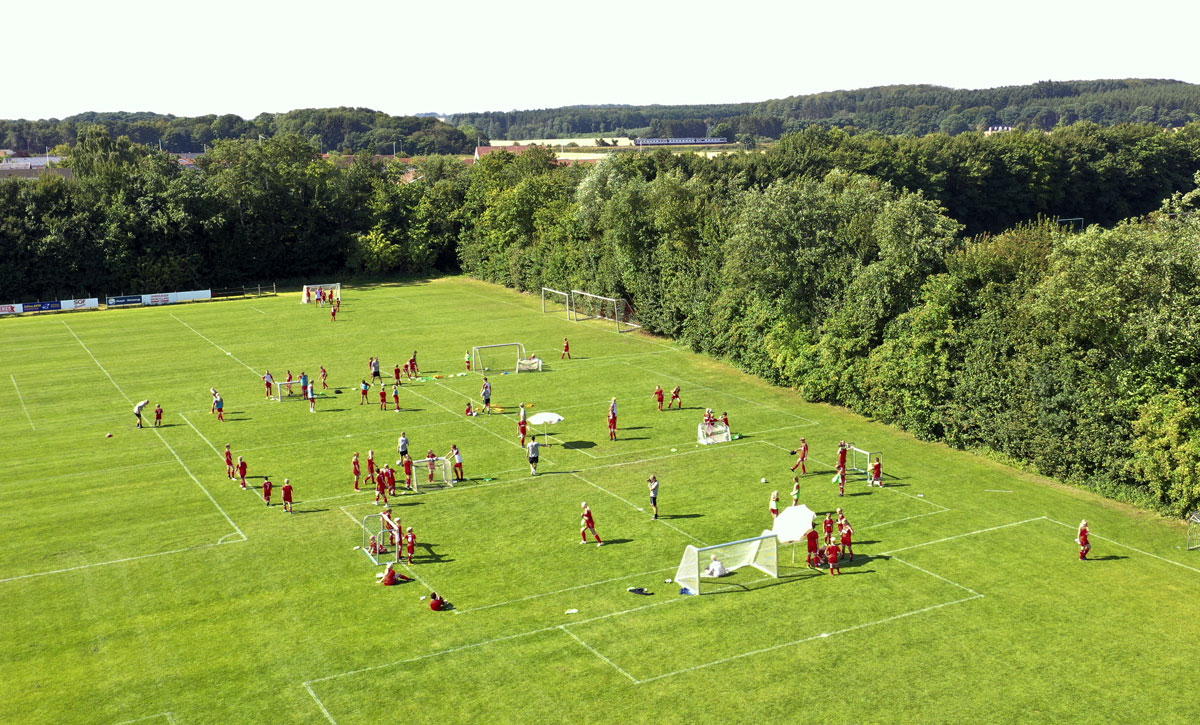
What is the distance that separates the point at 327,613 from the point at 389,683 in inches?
167

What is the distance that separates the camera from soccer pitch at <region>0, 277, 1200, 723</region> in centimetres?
2159

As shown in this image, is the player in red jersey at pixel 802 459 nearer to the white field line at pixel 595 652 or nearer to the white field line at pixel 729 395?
the white field line at pixel 729 395

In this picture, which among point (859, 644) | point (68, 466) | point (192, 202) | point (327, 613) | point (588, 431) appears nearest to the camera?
point (859, 644)

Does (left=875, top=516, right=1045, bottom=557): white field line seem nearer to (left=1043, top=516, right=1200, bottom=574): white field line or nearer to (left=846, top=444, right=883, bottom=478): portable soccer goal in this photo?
(left=1043, top=516, right=1200, bottom=574): white field line

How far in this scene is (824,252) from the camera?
48188mm

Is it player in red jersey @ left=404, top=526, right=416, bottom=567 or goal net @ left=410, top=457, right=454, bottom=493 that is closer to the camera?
player in red jersey @ left=404, top=526, right=416, bottom=567

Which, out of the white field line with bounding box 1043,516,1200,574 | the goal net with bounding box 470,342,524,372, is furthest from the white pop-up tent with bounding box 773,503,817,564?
the goal net with bounding box 470,342,524,372

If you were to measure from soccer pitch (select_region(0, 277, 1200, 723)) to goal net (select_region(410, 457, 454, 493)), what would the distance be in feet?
1.71

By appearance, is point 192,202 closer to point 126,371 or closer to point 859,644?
point 126,371

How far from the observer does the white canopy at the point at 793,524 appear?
28.5 m

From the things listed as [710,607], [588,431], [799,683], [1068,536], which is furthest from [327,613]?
[1068,536]

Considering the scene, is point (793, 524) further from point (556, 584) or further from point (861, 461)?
point (861, 461)

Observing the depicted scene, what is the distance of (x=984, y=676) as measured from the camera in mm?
22125

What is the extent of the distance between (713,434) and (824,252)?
12662mm
